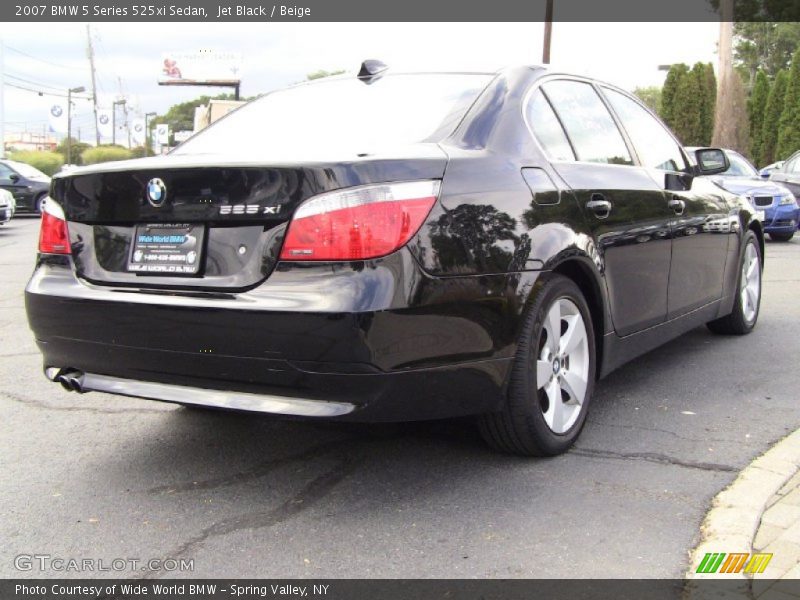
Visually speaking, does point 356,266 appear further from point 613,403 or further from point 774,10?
point 774,10

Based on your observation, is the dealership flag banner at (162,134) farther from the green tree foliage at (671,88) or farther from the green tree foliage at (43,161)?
the green tree foliage at (671,88)

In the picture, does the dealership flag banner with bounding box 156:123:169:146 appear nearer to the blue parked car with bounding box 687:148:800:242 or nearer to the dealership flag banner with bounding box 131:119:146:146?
the dealership flag banner with bounding box 131:119:146:146

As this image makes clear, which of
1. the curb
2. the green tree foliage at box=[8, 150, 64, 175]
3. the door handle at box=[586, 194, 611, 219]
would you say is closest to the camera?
the curb

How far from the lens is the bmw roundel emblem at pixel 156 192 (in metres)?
3.20

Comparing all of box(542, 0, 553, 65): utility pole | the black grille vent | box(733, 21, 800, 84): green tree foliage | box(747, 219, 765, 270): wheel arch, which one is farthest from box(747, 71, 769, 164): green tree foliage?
box(733, 21, 800, 84): green tree foliage

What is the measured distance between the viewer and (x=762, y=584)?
2635 mm

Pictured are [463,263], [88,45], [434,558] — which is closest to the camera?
[434,558]


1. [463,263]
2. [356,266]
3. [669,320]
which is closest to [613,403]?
[669,320]

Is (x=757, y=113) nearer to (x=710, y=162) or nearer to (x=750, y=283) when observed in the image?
(x=750, y=283)

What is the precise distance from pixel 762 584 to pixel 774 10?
49739 mm

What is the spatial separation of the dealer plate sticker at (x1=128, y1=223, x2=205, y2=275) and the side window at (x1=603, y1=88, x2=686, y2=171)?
2.56 metres

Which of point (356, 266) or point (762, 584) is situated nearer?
point (762, 584)

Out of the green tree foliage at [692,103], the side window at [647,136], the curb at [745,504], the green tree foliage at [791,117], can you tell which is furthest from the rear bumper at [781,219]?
the green tree foliage at [692,103]

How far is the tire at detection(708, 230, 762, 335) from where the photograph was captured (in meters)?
6.04
